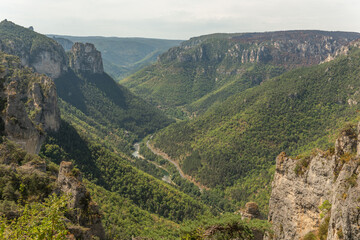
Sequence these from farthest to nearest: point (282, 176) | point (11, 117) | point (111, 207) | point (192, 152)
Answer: point (192, 152)
point (111, 207)
point (11, 117)
point (282, 176)

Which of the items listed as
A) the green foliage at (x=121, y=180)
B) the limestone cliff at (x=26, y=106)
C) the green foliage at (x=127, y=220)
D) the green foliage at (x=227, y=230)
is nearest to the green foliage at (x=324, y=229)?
the green foliage at (x=227, y=230)

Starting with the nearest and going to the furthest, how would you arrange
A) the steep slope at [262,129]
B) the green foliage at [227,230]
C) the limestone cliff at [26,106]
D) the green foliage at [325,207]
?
the green foliage at [325,207]
the green foliage at [227,230]
the limestone cliff at [26,106]
the steep slope at [262,129]

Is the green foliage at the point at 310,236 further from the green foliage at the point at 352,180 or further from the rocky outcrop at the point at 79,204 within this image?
the rocky outcrop at the point at 79,204

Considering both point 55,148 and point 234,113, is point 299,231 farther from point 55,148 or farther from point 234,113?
point 234,113

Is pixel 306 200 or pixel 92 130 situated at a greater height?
pixel 306 200

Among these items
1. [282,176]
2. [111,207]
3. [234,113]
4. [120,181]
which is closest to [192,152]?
[234,113]
